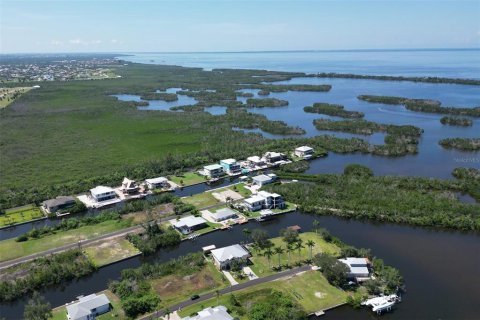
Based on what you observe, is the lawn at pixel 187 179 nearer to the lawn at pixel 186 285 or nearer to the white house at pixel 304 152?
the white house at pixel 304 152

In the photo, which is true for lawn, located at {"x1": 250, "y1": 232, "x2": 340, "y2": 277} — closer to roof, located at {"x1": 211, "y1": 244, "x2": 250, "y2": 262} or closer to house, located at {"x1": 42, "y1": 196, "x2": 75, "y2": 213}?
roof, located at {"x1": 211, "y1": 244, "x2": 250, "y2": 262}

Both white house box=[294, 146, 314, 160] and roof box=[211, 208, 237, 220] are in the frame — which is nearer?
roof box=[211, 208, 237, 220]

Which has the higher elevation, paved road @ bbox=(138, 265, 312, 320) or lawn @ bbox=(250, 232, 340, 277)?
lawn @ bbox=(250, 232, 340, 277)

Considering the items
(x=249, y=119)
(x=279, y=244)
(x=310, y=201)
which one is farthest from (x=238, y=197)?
(x=249, y=119)

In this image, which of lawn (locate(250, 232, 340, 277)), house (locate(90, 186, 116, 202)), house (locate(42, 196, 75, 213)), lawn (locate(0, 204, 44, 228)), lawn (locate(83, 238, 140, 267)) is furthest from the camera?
house (locate(90, 186, 116, 202))

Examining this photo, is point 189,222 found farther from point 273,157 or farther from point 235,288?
point 273,157

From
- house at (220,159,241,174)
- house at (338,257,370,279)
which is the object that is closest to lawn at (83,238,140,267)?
house at (338,257,370,279)

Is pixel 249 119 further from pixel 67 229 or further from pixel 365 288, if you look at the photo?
pixel 365 288
